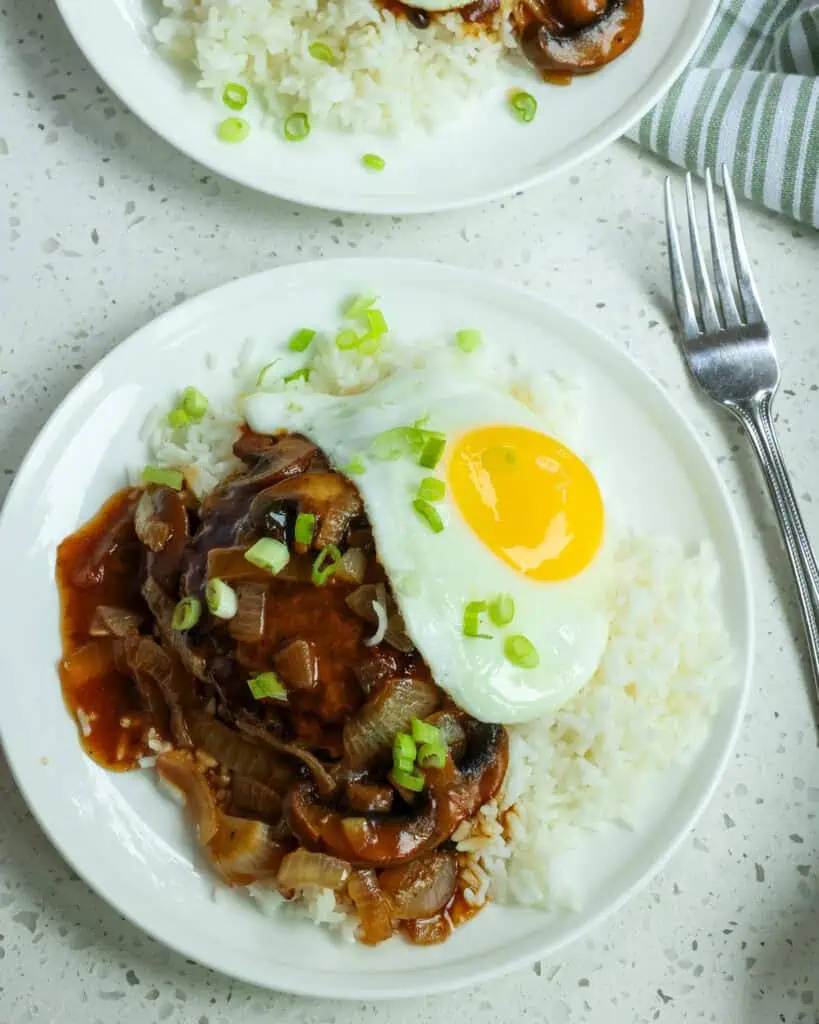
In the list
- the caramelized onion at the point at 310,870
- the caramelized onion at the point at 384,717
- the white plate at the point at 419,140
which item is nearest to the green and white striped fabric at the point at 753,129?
the white plate at the point at 419,140

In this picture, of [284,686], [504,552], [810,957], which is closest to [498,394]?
[504,552]

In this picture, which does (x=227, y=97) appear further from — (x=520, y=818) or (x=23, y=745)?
(x=520, y=818)

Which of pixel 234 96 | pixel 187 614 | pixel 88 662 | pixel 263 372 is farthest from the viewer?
pixel 234 96

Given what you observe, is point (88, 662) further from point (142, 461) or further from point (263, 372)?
point (263, 372)

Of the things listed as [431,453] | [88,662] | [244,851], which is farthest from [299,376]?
[244,851]

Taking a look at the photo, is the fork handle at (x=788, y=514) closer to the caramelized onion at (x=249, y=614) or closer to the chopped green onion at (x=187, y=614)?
the caramelized onion at (x=249, y=614)

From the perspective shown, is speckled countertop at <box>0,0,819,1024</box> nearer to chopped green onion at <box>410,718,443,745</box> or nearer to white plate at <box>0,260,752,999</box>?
white plate at <box>0,260,752,999</box>

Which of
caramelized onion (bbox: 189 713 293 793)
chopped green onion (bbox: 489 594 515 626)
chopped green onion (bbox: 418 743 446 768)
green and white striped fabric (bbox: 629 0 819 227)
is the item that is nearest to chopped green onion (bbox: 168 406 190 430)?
caramelized onion (bbox: 189 713 293 793)
